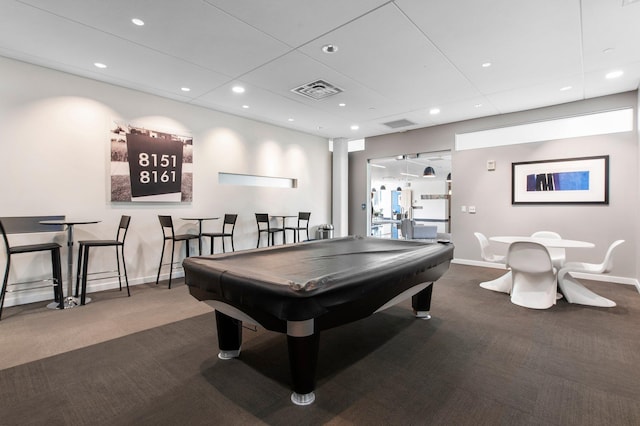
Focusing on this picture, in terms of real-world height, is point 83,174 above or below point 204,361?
above

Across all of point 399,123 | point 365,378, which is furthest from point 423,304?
point 399,123

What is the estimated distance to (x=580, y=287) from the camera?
3.85 metres

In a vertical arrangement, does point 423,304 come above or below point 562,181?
below

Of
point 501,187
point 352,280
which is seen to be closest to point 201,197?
point 352,280

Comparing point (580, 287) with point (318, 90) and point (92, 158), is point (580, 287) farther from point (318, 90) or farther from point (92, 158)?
point (92, 158)

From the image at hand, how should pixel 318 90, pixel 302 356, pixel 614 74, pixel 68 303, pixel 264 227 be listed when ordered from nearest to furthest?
pixel 302 356, pixel 68 303, pixel 614 74, pixel 318 90, pixel 264 227

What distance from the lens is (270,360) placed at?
A: 2348 mm

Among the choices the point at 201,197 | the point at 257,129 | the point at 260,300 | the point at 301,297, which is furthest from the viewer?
the point at 257,129

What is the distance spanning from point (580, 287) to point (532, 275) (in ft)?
2.48

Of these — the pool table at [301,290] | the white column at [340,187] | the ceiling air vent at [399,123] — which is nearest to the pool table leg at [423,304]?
the pool table at [301,290]

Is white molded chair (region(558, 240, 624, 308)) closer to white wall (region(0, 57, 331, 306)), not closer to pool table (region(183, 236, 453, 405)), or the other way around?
pool table (region(183, 236, 453, 405))

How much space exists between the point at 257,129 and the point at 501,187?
197 inches

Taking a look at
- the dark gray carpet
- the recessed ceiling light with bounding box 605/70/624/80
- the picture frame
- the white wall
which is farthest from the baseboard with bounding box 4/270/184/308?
the recessed ceiling light with bounding box 605/70/624/80

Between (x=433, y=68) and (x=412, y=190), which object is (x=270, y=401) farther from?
(x=412, y=190)
